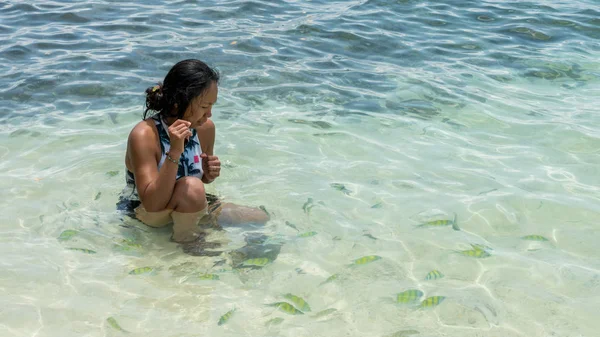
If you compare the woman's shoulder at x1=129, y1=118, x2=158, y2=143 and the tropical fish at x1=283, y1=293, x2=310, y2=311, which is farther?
the woman's shoulder at x1=129, y1=118, x2=158, y2=143

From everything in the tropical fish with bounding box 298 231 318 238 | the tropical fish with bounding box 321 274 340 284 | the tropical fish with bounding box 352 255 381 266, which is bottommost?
the tropical fish with bounding box 298 231 318 238

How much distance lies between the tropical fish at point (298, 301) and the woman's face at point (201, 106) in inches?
54.9

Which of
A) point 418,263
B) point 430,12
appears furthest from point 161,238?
point 430,12

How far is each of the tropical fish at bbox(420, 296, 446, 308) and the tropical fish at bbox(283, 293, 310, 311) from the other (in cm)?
68

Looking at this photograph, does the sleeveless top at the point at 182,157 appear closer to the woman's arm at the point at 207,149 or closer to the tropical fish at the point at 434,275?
the woman's arm at the point at 207,149

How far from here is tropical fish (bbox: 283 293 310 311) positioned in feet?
13.6

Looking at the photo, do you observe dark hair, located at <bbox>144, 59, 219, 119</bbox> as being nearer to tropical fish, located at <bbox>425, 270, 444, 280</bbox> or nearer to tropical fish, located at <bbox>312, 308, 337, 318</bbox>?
tropical fish, located at <bbox>312, 308, 337, 318</bbox>

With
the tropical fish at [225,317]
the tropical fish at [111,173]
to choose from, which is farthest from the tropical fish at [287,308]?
the tropical fish at [111,173]

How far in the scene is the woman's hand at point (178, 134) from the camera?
15.2ft

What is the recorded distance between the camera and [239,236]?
16.8ft

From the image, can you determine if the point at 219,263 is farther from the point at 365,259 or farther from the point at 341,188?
the point at 341,188

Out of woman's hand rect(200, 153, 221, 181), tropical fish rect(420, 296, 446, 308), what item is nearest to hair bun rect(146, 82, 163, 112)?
woman's hand rect(200, 153, 221, 181)

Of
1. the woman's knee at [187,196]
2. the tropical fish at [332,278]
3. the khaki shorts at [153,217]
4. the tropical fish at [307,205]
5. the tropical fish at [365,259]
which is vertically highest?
the woman's knee at [187,196]

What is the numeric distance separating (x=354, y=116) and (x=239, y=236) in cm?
320
